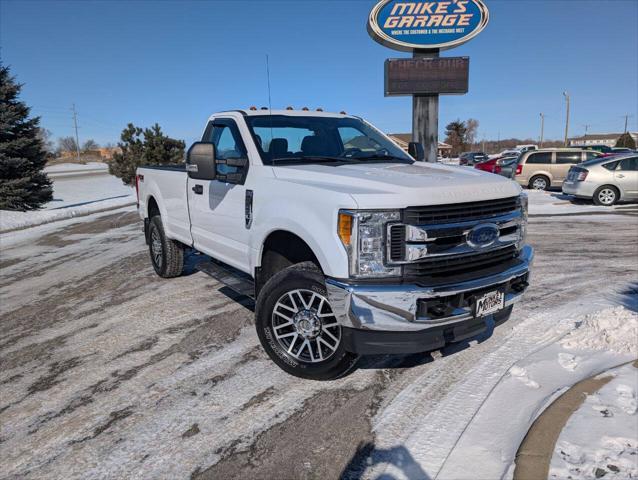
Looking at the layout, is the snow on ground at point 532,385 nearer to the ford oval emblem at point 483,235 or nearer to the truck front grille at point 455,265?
the truck front grille at point 455,265

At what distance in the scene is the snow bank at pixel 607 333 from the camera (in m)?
3.73

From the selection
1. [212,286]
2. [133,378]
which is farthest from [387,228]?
[212,286]

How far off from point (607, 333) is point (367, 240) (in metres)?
2.45

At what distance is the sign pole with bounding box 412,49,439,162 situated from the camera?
564 inches

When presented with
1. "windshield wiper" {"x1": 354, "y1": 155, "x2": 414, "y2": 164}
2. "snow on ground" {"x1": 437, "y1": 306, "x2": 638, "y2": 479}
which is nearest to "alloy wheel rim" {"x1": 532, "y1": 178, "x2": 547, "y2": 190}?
"snow on ground" {"x1": 437, "y1": 306, "x2": 638, "y2": 479}

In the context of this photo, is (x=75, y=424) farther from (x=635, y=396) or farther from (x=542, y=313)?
(x=542, y=313)

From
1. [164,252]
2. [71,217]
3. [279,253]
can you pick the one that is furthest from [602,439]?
[71,217]

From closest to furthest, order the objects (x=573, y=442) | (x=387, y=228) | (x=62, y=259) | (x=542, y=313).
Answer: (x=573, y=442), (x=387, y=228), (x=542, y=313), (x=62, y=259)

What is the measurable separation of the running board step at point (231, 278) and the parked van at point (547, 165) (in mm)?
16836

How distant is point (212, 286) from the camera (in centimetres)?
602

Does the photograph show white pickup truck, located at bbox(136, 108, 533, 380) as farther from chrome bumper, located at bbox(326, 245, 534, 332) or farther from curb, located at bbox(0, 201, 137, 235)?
curb, located at bbox(0, 201, 137, 235)

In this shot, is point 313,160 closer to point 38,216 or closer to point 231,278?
point 231,278

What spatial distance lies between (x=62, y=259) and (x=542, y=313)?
25.5ft

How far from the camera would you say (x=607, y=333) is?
3.82m
